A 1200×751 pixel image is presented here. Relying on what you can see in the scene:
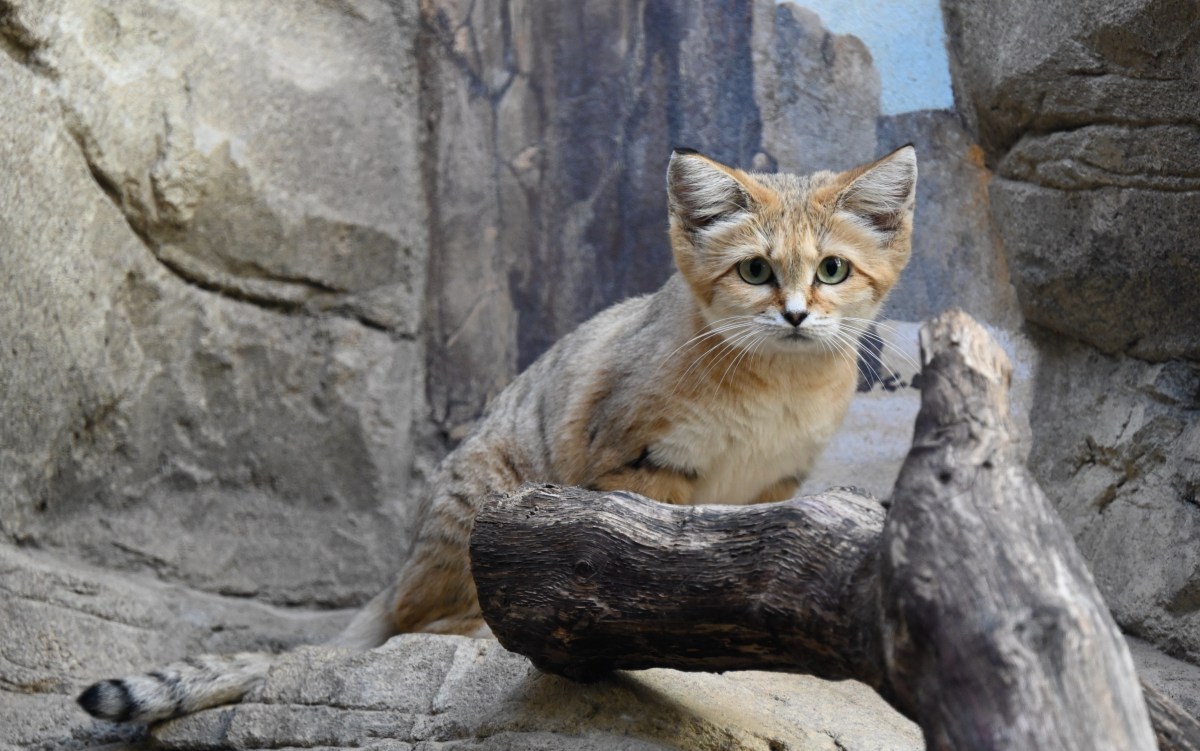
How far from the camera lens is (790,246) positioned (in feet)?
11.7

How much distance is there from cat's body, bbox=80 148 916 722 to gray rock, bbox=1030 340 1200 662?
39.1 inches

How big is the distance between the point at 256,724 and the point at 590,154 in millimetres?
3193

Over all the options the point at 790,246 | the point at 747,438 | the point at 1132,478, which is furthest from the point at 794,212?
the point at 1132,478

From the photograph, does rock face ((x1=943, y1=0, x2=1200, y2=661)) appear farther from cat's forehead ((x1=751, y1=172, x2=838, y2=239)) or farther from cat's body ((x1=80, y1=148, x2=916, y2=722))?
cat's forehead ((x1=751, y1=172, x2=838, y2=239))

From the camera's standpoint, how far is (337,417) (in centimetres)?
527

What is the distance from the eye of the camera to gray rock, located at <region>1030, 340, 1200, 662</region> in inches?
148

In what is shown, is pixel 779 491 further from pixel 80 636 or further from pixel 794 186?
pixel 80 636

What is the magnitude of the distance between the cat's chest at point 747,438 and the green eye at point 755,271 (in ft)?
1.24

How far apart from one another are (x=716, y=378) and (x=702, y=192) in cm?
63

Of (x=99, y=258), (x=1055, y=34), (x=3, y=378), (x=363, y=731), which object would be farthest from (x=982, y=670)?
(x=99, y=258)

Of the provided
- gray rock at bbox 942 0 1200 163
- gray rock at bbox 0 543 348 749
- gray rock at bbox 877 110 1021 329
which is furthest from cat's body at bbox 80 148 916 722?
gray rock at bbox 877 110 1021 329

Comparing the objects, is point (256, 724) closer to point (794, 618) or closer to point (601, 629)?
point (601, 629)

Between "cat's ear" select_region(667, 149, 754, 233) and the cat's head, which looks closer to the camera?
the cat's head

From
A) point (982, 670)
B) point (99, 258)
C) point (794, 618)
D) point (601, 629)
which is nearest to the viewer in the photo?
point (982, 670)
